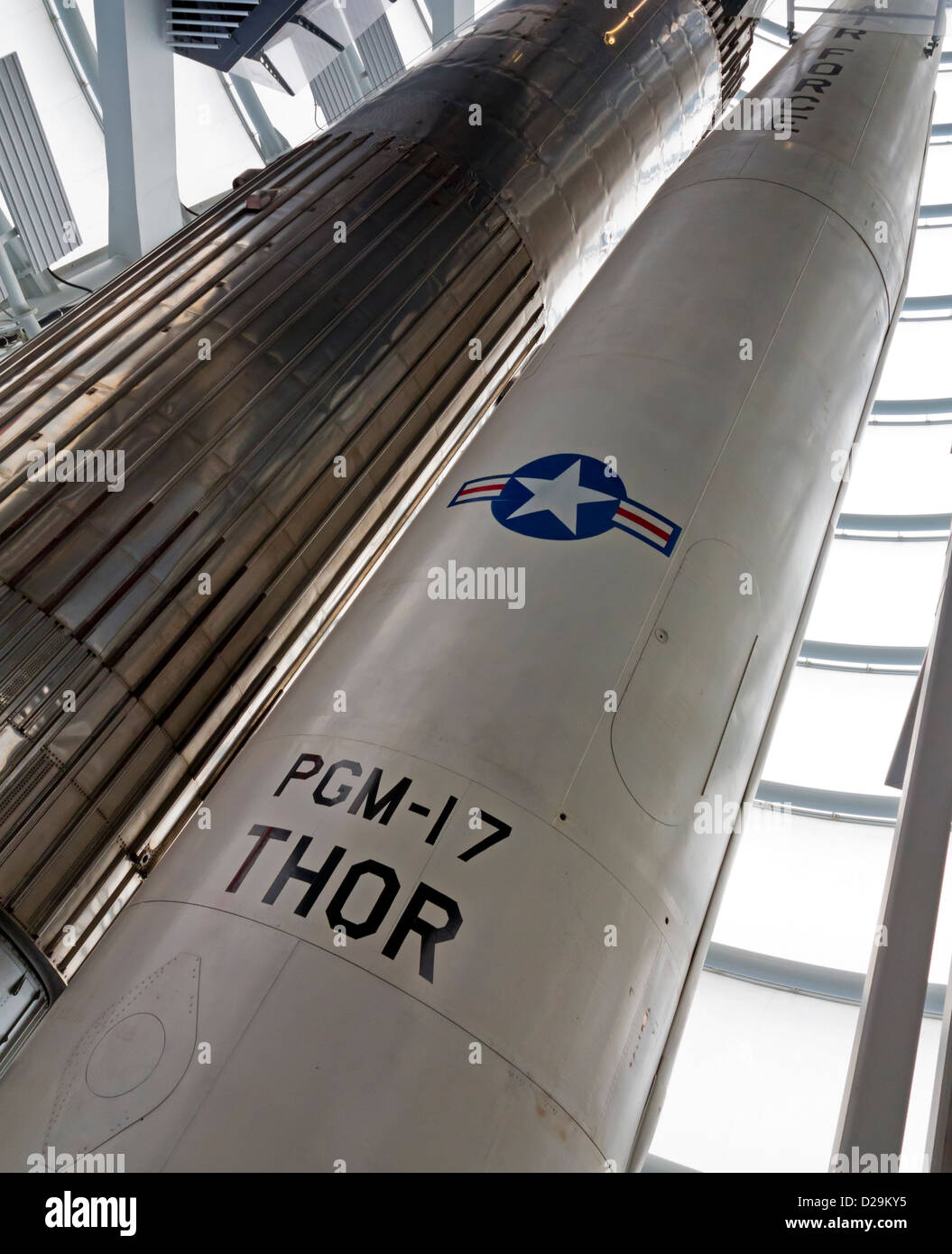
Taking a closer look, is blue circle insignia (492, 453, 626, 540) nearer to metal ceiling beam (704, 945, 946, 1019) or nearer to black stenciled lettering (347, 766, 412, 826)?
black stenciled lettering (347, 766, 412, 826)

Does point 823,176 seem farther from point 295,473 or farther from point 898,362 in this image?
point 898,362

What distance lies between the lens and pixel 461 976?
2.49 metres

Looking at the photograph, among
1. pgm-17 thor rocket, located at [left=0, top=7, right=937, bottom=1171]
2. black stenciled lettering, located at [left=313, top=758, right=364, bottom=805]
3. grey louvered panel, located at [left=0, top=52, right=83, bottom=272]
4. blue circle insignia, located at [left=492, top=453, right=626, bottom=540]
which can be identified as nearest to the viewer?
pgm-17 thor rocket, located at [left=0, top=7, right=937, bottom=1171]

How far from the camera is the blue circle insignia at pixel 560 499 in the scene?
3598 mm

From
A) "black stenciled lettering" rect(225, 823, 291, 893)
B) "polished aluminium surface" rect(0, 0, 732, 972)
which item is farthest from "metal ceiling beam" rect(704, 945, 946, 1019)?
"black stenciled lettering" rect(225, 823, 291, 893)

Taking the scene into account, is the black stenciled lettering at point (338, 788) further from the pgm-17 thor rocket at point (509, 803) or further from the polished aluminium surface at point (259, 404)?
the polished aluminium surface at point (259, 404)

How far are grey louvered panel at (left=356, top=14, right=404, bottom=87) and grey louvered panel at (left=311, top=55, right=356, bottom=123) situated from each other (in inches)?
16.1

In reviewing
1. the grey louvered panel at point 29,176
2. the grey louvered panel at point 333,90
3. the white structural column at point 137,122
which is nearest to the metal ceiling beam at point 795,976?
the white structural column at point 137,122

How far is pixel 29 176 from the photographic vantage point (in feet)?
33.4

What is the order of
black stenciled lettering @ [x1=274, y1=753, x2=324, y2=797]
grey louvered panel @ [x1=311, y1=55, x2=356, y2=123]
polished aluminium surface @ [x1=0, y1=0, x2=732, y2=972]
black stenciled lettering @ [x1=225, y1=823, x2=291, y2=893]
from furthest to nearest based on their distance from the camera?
grey louvered panel @ [x1=311, y1=55, x2=356, y2=123], polished aluminium surface @ [x1=0, y1=0, x2=732, y2=972], black stenciled lettering @ [x1=274, y1=753, x2=324, y2=797], black stenciled lettering @ [x1=225, y1=823, x2=291, y2=893]

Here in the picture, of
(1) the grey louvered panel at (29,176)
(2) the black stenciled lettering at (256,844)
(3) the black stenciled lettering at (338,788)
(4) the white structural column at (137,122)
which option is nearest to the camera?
(2) the black stenciled lettering at (256,844)

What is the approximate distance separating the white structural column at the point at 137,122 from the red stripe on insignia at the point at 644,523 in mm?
6144

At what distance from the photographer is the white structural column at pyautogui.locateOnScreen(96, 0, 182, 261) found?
7707 mm
